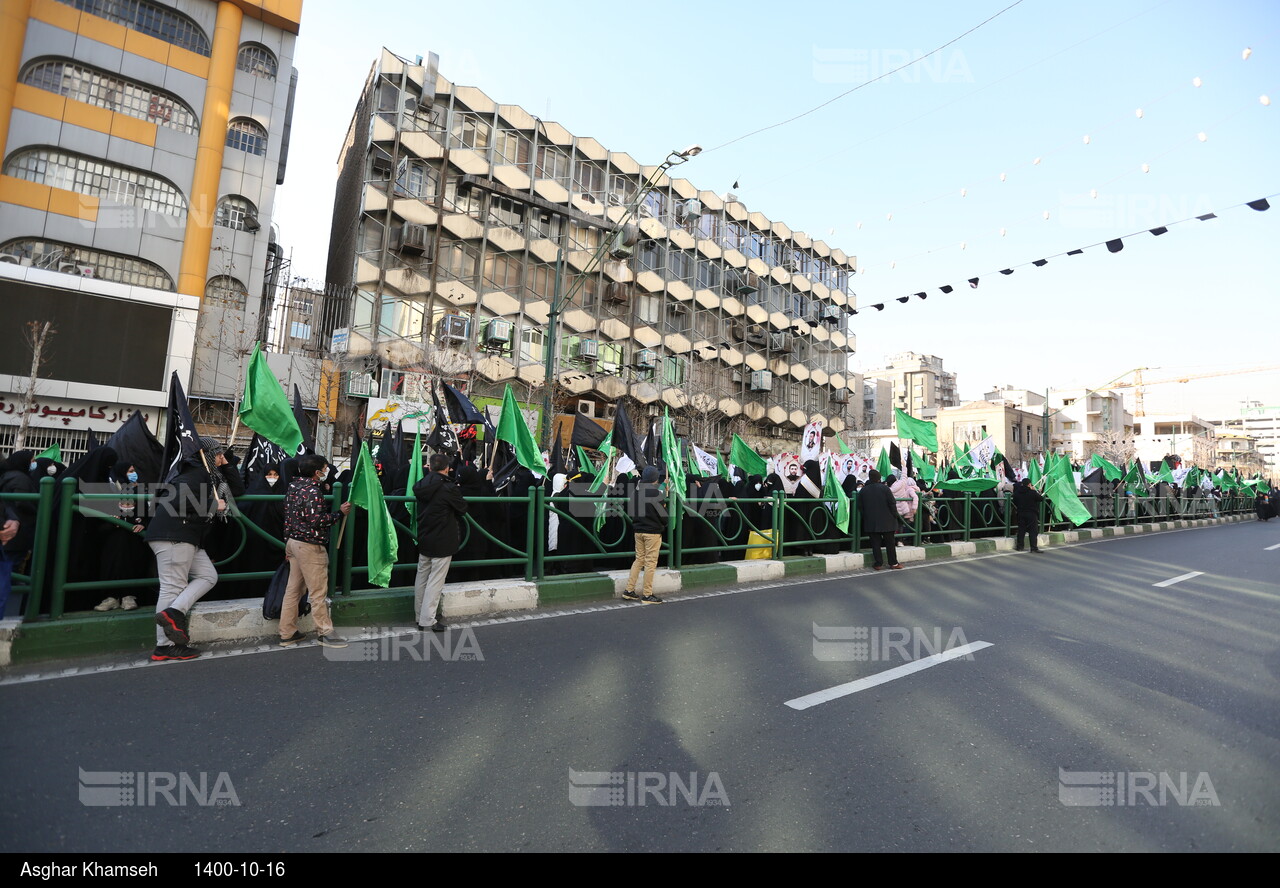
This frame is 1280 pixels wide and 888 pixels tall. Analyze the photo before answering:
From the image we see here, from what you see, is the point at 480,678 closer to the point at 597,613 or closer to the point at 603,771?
the point at 603,771

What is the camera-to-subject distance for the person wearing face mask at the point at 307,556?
17.5 ft

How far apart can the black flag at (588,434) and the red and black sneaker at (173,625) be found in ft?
18.3

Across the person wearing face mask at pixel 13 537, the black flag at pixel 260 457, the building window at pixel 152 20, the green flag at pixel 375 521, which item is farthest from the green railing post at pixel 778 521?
the building window at pixel 152 20

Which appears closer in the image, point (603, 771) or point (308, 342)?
point (603, 771)

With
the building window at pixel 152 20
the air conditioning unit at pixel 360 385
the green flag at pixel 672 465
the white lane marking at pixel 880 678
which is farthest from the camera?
the air conditioning unit at pixel 360 385

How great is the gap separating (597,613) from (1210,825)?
4988 mm

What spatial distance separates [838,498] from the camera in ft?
36.0

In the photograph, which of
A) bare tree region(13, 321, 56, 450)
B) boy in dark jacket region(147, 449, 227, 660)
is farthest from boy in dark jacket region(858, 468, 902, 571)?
bare tree region(13, 321, 56, 450)

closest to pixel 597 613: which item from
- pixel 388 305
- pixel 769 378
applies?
pixel 388 305

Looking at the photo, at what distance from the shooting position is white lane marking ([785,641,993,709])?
14.0ft

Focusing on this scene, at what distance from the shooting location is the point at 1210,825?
2801 mm

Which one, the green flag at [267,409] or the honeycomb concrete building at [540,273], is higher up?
the honeycomb concrete building at [540,273]

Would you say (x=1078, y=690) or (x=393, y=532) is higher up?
(x=393, y=532)

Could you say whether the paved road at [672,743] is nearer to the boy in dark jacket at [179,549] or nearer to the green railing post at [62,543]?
the boy in dark jacket at [179,549]
